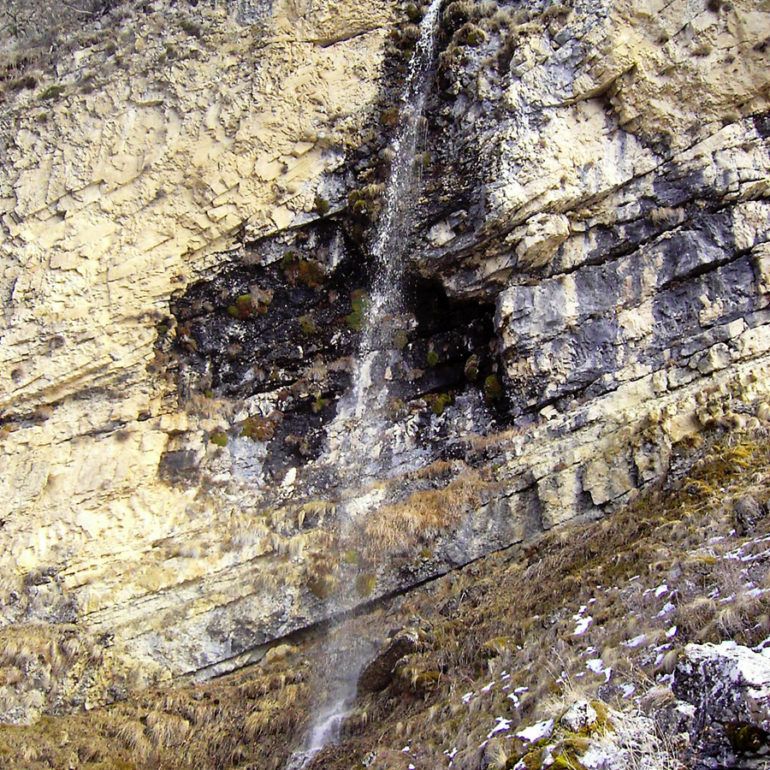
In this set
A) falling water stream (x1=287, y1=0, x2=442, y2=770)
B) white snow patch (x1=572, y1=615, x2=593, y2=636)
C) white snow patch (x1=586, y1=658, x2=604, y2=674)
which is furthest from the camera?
falling water stream (x1=287, y1=0, x2=442, y2=770)

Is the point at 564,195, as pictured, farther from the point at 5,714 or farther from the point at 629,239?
the point at 5,714

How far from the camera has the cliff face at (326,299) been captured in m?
15.0

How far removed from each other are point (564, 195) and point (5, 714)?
608 inches

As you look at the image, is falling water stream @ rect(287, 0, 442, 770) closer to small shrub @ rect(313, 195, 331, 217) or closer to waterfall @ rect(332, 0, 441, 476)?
waterfall @ rect(332, 0, 441, 476)

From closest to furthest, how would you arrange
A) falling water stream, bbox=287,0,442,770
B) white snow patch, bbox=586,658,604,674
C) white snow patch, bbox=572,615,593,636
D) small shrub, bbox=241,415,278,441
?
white snow patch, bbox=586,658,604,674 < white snow patch, bbox=572,615,593,636 < falling water stream, bbox=287,0,442,770 < small shrub, bbox=241,415,278,441

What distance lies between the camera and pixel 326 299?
1906cm

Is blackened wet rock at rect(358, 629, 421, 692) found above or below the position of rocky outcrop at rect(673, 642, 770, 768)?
above

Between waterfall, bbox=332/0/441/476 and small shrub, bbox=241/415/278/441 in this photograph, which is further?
small shrub, bbox=241/415/278/441

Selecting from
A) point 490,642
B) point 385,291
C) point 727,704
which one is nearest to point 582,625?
point 490,642

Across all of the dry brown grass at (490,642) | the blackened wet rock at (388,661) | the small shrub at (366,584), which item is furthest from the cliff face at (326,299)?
the blackened wet rock at (388,661)

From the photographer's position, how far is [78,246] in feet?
61.4

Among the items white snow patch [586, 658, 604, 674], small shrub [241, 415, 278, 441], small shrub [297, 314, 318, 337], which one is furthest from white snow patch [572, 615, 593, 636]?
small shrub [297, 314, 318, 337]

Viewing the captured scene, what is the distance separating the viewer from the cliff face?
49.1 ft

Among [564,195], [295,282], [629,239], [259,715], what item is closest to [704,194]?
[629,239]
